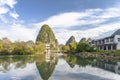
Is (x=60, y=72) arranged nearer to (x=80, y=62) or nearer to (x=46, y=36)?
(x=80, y=62)

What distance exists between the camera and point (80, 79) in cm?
1105

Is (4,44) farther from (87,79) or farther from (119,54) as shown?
(87,79)

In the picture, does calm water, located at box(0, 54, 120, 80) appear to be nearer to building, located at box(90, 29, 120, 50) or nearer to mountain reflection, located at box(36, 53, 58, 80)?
mountain reflection, located at box(36, 53, 58, 80)

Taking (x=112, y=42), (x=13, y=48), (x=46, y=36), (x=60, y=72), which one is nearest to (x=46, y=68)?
(x=60, y=72)

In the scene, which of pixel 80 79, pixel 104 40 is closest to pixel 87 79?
pixel 80 79

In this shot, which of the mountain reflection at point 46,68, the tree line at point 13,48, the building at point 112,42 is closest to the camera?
the mountain reflection at point 46,68

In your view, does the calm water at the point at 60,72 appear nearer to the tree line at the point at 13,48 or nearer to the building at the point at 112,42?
the building at the point at 112,42

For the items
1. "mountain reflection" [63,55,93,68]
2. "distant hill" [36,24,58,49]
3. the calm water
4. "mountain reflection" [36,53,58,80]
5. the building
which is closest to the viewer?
the calm water

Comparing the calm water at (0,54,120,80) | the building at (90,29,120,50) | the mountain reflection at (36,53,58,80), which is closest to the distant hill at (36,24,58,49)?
the building at (90,29,120,50)

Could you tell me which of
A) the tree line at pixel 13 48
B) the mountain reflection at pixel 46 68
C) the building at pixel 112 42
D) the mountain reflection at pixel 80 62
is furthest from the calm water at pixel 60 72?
the tree line at pixel 13 48

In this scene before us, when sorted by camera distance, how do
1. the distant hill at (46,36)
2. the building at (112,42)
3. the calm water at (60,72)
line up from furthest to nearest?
1. the distant hill at (46,36)
2. the building at (112,42)
3. the calm water at (60,72)

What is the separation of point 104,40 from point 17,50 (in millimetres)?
23348

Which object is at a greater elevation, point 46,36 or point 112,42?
point 46,36

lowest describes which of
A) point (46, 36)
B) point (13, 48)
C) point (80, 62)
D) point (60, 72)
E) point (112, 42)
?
point (60, 72)
